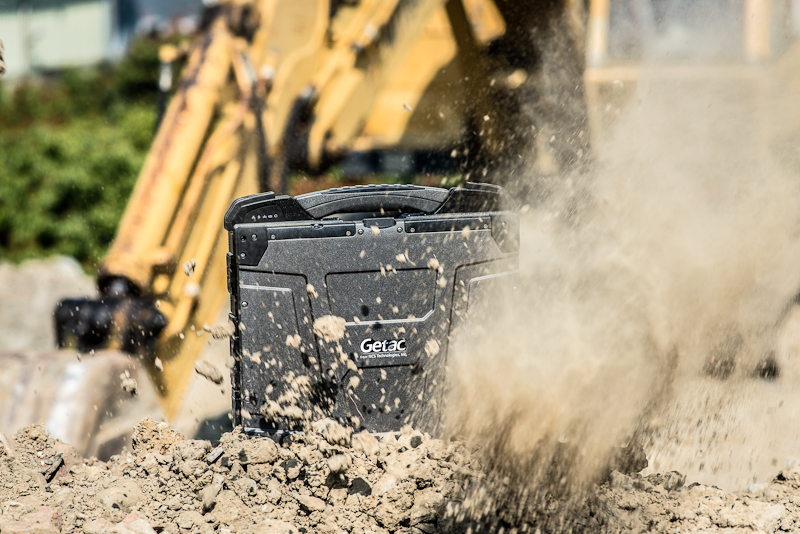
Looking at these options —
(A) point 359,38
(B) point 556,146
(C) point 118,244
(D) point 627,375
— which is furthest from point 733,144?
(C) point 118,244

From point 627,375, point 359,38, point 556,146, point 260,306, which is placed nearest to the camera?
point 260,306

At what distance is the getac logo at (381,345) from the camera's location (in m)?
2.16

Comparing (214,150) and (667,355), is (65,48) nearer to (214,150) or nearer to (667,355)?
(214,150)

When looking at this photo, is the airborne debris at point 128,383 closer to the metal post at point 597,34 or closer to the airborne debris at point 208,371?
the airborne debris at point 208,371

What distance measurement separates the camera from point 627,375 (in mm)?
2480

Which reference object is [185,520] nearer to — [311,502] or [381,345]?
[311,502]

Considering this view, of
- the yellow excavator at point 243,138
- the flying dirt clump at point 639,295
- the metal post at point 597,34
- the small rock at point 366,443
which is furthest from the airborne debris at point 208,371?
the metal post at point 597,34

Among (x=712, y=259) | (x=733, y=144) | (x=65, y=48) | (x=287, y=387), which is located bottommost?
(x=287, y=387)

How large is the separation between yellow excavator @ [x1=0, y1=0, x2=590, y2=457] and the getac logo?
552 mm

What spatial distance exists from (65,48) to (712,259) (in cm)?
1877

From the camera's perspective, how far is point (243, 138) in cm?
320

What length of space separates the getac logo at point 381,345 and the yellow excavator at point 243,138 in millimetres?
552

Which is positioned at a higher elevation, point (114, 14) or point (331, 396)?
point (114, 14)

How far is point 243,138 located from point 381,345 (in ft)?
4.79
